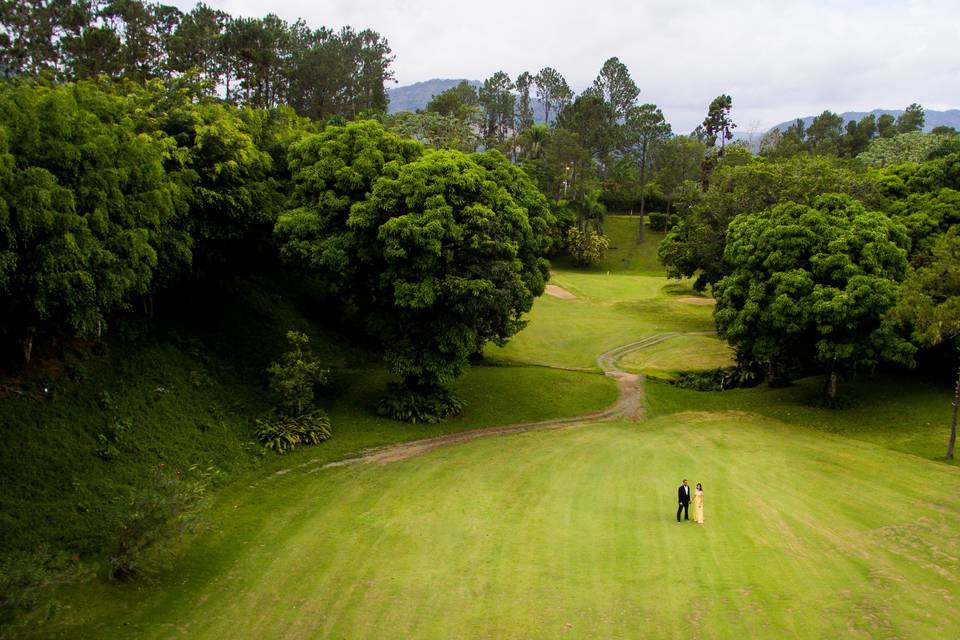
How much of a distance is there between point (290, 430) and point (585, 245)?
57234mm

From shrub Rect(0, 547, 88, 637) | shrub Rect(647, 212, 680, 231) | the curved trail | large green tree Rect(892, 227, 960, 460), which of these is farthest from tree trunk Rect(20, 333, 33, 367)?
shrub Rect(647, 212, 680, 231)

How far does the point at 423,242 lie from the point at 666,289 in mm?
45840

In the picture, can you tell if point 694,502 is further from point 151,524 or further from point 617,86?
point 617,86

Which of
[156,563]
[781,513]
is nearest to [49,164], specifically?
[156,563]

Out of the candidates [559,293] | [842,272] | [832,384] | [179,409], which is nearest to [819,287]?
[842,272]

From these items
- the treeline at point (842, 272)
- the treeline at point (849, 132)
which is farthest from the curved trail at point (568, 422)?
the treeline at point (849, 132)

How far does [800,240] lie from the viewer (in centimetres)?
3362

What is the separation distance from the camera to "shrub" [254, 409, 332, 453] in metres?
27.3

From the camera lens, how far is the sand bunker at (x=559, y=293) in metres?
64.6

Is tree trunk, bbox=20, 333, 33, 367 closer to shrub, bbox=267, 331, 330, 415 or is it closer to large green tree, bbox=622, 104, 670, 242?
shrub, bbox=267, 331, 330, 415

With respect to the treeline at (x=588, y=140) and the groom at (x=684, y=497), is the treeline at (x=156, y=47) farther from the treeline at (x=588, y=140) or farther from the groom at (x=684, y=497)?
the groom at (x=684, y=497)

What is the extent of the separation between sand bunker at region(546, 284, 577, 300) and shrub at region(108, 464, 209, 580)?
4968cm

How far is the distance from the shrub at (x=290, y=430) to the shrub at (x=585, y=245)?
54970 mm

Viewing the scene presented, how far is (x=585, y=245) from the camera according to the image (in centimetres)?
7994
